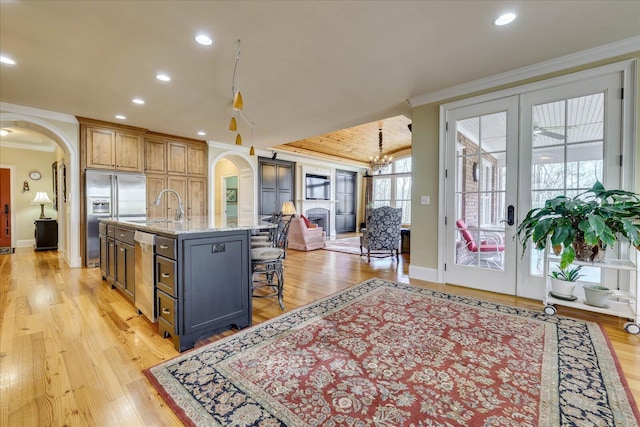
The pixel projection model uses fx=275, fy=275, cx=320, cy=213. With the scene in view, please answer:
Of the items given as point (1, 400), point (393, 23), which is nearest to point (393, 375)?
point (1, 400)

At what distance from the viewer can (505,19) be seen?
2.18m

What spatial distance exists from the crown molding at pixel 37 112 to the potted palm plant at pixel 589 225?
21.6 feet

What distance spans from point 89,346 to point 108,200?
3.66 m

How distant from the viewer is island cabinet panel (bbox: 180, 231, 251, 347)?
198 centimetres

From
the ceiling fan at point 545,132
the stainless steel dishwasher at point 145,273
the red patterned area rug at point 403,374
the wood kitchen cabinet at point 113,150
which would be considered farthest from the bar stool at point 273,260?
the wood kitchen cabinet at point 113,150

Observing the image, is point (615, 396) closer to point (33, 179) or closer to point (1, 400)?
point (1, 400)

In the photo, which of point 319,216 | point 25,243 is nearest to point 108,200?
point 25,243

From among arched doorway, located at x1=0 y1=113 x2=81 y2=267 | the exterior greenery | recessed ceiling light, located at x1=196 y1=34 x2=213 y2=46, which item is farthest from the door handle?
arched doorway, located at x1=0 y1=113 x2=81 y2=267

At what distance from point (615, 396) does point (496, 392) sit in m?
0.61

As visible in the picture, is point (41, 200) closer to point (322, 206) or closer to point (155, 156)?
point (155, 156)

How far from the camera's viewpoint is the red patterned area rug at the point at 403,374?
133cm

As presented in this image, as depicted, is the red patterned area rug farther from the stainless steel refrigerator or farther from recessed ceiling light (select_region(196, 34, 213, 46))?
the stainless steel refrigerator

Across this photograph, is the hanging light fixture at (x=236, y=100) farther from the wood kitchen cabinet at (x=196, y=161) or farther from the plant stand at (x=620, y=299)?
the plant stand at (x=620, y=299)

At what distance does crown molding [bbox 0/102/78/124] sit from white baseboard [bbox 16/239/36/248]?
4.38 metres
